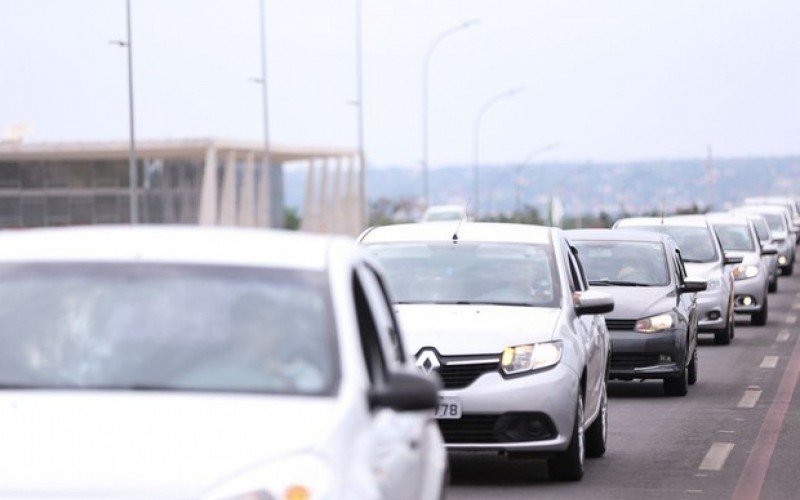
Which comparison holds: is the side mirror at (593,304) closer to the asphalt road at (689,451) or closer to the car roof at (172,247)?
the asphalt road at (689,451)

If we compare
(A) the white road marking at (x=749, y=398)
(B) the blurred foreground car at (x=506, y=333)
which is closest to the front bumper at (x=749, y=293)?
(A) the white road marking at (x=749, y=398)

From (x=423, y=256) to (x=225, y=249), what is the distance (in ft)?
22.5

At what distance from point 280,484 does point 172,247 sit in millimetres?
1460

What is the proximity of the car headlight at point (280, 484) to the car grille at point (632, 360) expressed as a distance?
12986 mm

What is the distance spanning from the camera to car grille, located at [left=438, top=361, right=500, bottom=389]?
37.9ft

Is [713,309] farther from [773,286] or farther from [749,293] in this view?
[773,286]

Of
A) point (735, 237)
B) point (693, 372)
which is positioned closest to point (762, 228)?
point (735, 237)

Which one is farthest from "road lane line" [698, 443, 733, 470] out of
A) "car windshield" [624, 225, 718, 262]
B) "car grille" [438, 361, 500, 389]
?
"car windshield" [624, 225, 718, 262]

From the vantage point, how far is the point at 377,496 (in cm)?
554

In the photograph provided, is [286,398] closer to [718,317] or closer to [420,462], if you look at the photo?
[420,462]

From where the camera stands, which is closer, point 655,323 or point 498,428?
point 498,428

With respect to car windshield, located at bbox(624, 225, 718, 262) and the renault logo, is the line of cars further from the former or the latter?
car windshield, located at bbox(624, 225, 718, 262)

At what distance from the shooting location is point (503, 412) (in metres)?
11.4

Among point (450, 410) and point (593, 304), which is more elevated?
point (593, 304)
